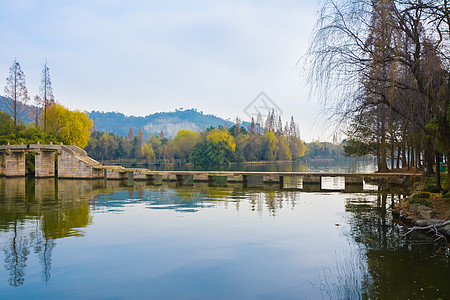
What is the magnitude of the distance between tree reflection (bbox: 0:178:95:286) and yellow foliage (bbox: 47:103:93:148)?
3298cm

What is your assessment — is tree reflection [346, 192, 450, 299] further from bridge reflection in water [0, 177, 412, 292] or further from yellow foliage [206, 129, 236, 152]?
yellow foliage [206, 129, 236, 152]

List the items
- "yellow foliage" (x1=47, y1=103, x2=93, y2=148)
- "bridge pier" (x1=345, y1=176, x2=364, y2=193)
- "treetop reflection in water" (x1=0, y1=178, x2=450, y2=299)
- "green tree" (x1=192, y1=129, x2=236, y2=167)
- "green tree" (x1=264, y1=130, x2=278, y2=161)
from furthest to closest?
1. "green tree" (x1=264, y1=130, x2=278, y2=161)
2. "green tree" (x1=192, y1=129, x2=236, y2=167)
3. "yellow foliage" (x1=47, y1=103, x2=93, y2=148)
4. "bridge pier" (x1=345, y1=176, x2=364, y2=193)
5. "treetop reflection in water" (x1=0, y1=178, x2=450, y2=299)

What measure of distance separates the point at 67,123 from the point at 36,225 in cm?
4524

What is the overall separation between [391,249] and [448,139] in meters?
4.41

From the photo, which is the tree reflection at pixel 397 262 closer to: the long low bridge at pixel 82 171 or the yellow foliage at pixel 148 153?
the long low bridge at pixel 82 171

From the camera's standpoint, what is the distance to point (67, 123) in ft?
181

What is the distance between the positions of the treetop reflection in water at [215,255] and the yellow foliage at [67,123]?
39.9 m

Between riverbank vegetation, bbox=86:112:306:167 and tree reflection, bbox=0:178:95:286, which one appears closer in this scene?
tree reflection, bbox=0:178:95:286

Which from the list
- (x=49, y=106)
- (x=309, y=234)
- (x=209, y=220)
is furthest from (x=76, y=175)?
(x=309, y=234)

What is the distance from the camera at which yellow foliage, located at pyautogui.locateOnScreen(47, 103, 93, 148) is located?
55094 mm

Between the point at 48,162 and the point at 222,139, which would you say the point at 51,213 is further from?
the point at 222,139

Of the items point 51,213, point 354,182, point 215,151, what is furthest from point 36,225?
point 215,151

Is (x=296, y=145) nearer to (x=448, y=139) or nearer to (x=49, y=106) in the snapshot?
(x=49, y=106)

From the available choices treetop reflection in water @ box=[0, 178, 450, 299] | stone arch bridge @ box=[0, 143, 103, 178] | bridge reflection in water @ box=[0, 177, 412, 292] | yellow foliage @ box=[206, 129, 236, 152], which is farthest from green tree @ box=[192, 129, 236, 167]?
treetop reflection in water @ box=[0, 178, 450, 299]
